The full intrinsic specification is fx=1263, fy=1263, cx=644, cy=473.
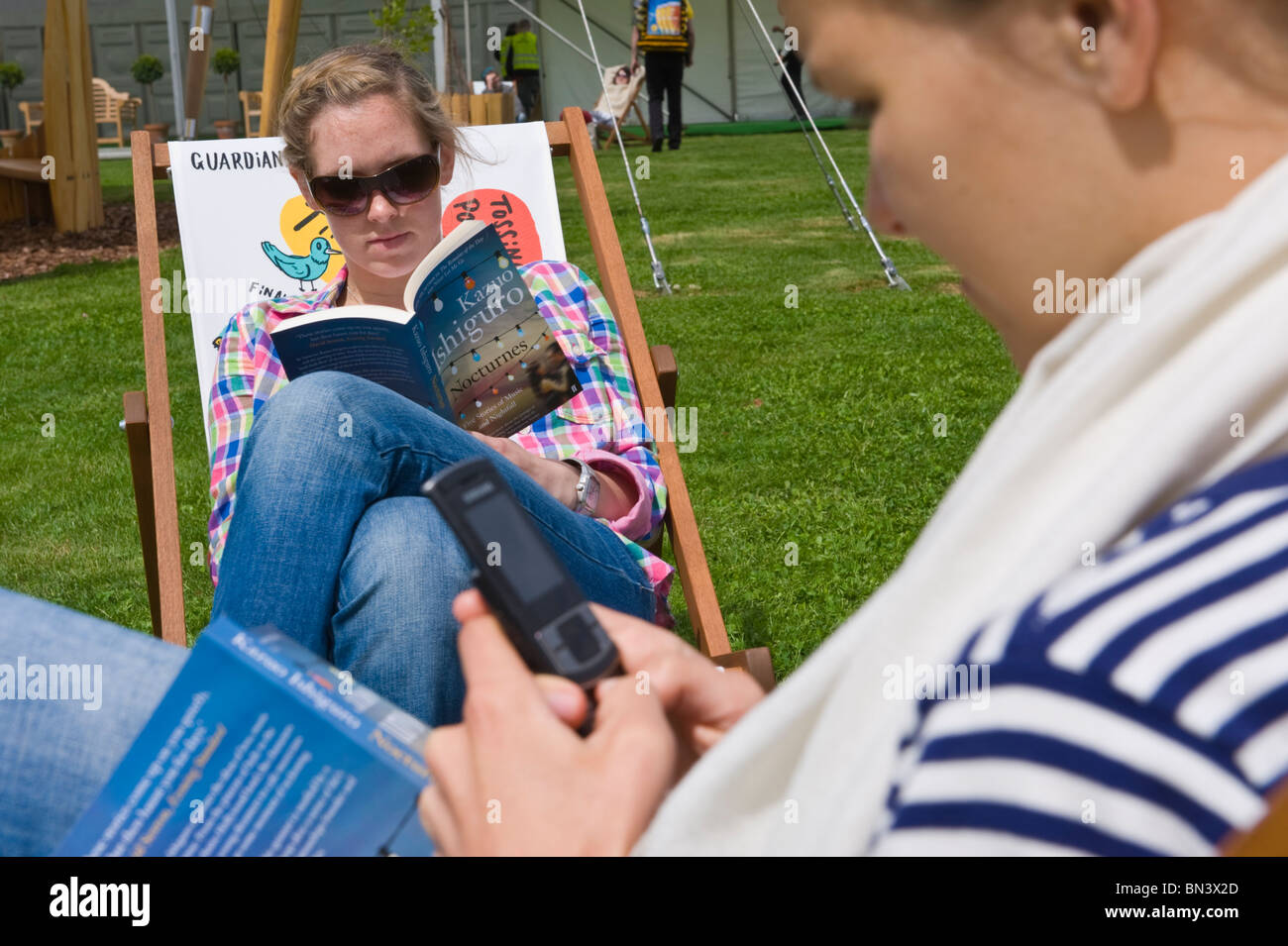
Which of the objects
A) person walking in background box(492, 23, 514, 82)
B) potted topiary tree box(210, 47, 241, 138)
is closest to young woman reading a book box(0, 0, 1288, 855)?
person walking in background box(492, 23, 514, 82)

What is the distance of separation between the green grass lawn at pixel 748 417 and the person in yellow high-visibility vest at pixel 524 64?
9.34m

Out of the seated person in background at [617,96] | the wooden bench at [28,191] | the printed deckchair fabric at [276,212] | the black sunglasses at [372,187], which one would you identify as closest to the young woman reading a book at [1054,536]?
the black sunglasses at [372,187]

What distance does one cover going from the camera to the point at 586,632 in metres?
0.86

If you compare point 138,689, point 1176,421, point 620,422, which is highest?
point 1176,421

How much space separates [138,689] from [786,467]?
3.16 metres

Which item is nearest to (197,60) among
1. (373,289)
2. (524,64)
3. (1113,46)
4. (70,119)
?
(373,289)

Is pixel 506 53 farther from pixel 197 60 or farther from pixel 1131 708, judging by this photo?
pixel 1131 708

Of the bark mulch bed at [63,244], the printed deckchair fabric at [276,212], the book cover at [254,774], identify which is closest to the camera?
the book cover at [254,774]

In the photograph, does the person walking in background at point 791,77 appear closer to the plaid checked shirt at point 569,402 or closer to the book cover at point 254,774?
the plaid checked shirt at point 569,402

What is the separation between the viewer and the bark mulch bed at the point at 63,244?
27.3ft

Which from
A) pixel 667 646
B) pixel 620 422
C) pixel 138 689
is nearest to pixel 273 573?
pixel 138 689

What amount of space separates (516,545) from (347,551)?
2.49 feet
